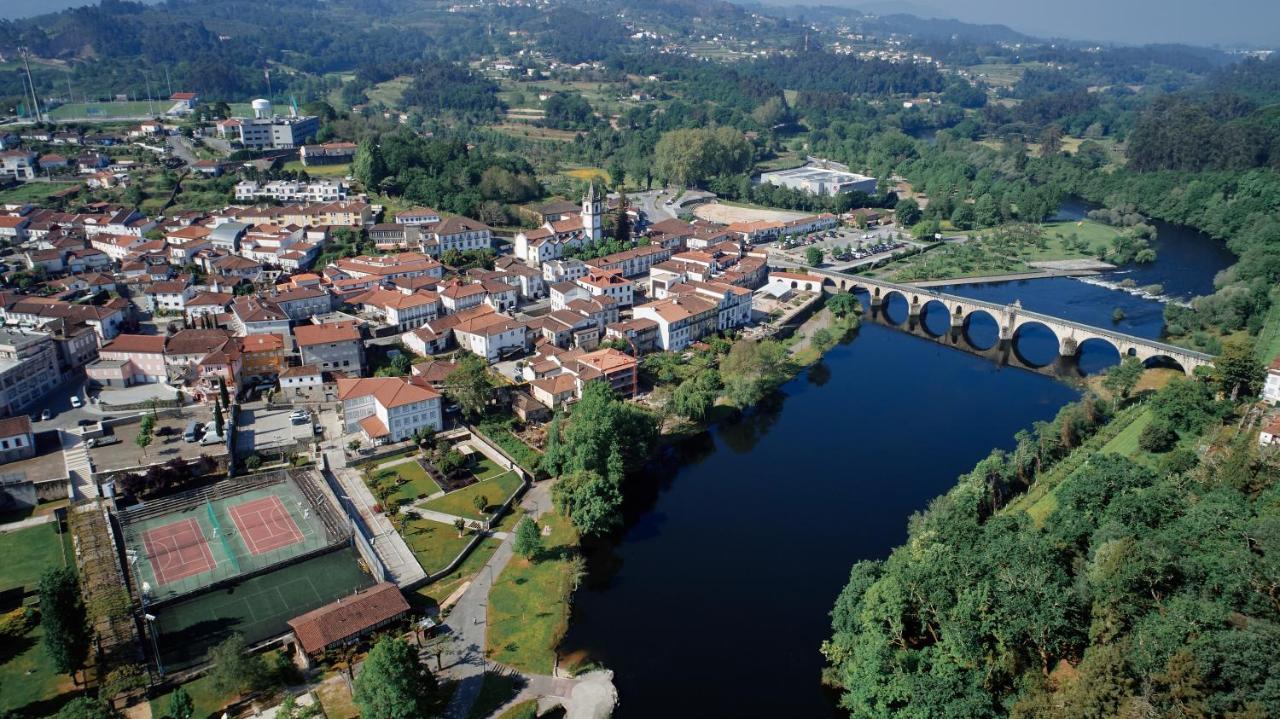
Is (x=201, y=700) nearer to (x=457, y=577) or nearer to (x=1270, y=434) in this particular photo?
(x=457, y=577)

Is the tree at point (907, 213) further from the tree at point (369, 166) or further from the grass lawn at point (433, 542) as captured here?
the grass lawn at point (433, 542)

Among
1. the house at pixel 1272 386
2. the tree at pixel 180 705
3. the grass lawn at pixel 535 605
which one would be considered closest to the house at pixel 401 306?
the grass lawn at pixel 535 605

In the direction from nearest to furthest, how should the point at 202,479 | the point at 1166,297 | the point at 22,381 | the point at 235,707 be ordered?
the point at 235,707
the point at 202,479
the point at 22,381
the point at 1166,297

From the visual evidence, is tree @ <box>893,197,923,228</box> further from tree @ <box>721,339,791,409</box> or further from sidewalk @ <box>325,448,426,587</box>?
sidewalk @ <box>325,448,426,587</box>

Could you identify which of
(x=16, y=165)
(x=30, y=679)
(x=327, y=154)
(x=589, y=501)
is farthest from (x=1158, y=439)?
(x=16, y=165)

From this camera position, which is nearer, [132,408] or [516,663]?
[516,663]

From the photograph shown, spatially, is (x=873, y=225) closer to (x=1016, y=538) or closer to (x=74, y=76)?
(x=1016, y=538)

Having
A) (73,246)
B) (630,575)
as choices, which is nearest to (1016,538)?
(630,575)
